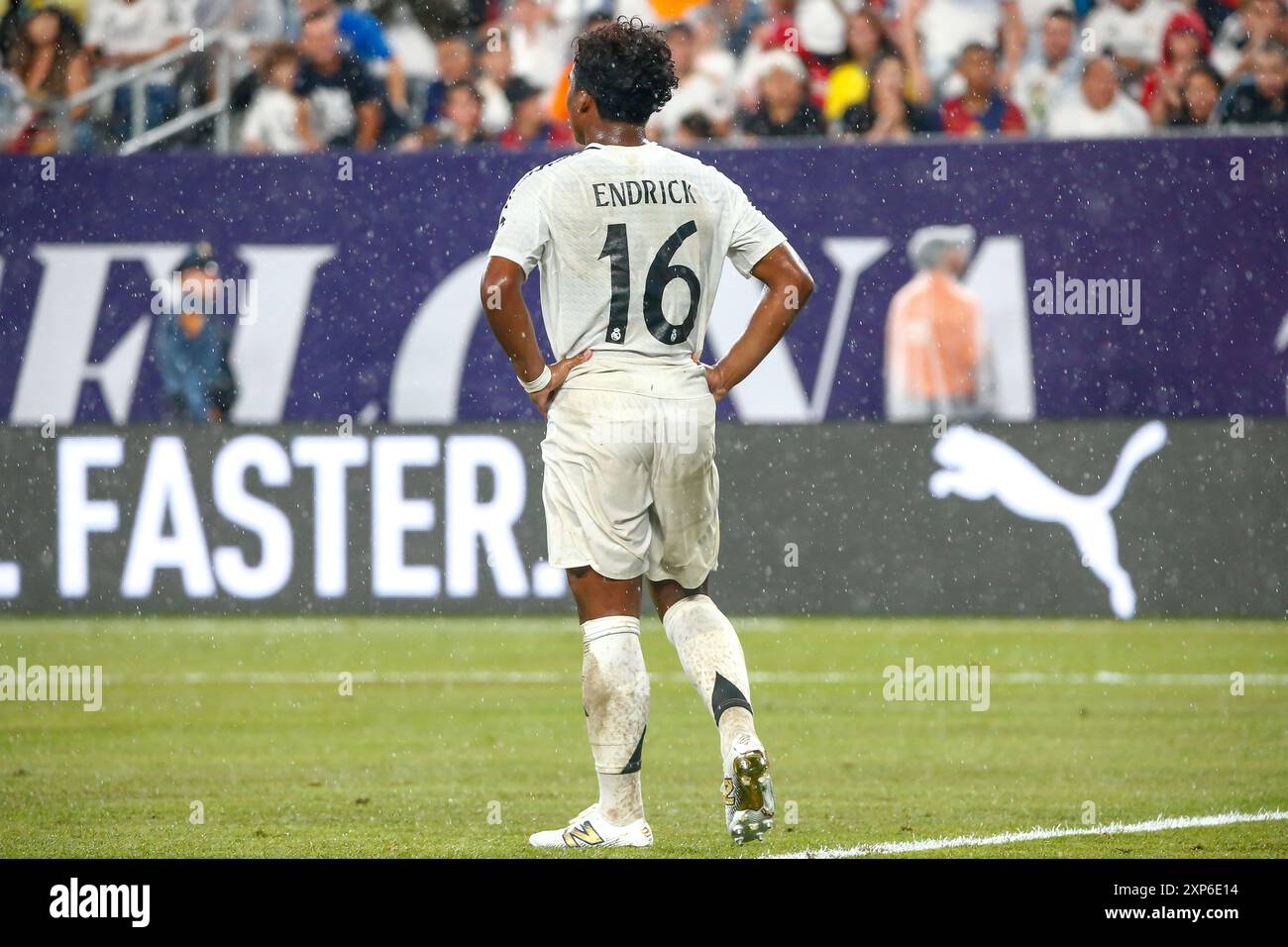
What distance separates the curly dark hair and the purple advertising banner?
7.26 meters

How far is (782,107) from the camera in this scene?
14562 millimetres

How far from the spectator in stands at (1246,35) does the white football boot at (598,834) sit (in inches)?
393

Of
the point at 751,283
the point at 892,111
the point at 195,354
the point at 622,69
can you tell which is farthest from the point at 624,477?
the point at 892,111

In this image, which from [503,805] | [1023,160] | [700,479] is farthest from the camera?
[1023,160]

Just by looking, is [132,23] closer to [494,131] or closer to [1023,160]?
[494,131]

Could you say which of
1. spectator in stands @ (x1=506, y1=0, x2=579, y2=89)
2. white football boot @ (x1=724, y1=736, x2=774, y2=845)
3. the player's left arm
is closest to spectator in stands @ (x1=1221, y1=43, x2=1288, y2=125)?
spectator in stands @ (x1=506, y1=0, x2=579, y2=89)

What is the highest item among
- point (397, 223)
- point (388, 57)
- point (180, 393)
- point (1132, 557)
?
point (388, 57)

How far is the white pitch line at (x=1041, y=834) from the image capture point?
240 inches

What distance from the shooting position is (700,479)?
6062 mm

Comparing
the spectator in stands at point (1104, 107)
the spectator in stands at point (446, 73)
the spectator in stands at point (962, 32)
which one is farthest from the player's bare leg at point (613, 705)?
the spectator in stands at point (962, 32)

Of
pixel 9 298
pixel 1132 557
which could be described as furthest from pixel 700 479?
pixel 9 298

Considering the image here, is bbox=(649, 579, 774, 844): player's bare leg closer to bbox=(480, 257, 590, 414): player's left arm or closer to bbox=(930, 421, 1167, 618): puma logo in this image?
bbox=(480, 257, 590, 414): player's left arm
